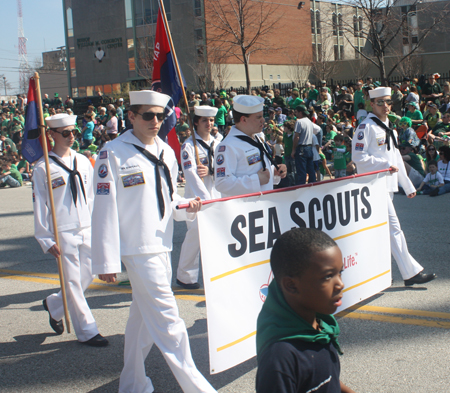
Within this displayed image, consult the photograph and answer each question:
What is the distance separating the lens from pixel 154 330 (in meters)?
3.54

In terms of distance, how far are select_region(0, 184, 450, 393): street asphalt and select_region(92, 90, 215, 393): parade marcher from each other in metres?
0.52

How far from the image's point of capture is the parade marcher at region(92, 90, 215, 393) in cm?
351

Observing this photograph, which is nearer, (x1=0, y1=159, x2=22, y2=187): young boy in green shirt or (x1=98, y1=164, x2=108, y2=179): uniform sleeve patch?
(x1=98, y1=164, x2=108, y2=179): uniform sleeve patch

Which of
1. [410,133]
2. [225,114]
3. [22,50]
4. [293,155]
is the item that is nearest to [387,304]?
[293,155]

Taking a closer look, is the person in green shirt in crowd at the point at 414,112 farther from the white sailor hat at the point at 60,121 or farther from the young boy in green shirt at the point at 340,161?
the white sailor hat at the point at 60,121

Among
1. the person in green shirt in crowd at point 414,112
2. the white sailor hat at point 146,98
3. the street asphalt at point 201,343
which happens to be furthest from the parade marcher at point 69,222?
the person in green shirt in crowd at point 414,112

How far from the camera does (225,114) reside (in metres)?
21.1

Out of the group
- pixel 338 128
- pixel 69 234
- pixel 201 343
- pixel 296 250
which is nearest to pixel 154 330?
pixel 201 343

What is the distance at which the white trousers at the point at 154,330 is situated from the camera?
3.43 metres

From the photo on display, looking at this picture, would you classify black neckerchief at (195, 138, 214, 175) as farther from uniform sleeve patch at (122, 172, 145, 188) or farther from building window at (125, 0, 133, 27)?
building window at (125, 0, 133, 27)

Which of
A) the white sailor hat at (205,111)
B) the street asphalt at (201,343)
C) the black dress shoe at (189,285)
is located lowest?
the street asphalt at (201,343)

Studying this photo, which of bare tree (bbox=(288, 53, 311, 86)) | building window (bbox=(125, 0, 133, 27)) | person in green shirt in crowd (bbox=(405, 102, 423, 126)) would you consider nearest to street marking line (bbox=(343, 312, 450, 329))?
person in green shirt in crowd (bbox=(405, 102, 423, 126))

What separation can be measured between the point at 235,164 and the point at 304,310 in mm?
3197

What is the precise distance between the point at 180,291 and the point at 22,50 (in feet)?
408
